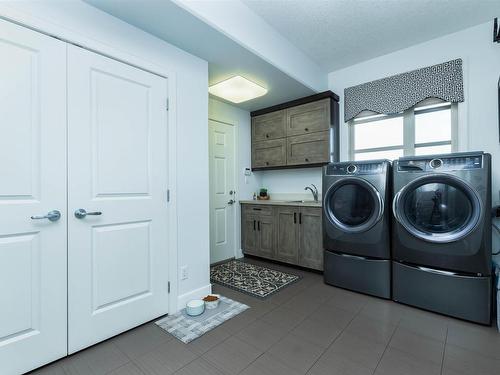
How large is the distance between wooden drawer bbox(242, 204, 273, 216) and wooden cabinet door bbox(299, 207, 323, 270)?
51cm

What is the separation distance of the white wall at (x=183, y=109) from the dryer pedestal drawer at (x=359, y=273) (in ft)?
4.26

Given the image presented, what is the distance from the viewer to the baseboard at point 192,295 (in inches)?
84.5

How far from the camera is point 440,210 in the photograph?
6.70ft

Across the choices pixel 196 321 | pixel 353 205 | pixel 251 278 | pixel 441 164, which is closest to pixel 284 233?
pixel 251 278

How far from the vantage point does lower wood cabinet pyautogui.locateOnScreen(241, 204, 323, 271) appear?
301 centimetres

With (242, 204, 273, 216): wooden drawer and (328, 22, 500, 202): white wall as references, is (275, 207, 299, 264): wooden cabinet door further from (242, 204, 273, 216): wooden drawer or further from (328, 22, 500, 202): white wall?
(328, 22, 500, 202): white wall

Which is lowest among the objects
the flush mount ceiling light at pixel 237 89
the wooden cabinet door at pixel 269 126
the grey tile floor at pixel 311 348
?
the grey tile floor at pixel 311 348

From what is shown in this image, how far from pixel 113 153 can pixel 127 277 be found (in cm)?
91

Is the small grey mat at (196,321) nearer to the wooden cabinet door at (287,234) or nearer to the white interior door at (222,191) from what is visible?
the wooden cabinet door at (287,234)

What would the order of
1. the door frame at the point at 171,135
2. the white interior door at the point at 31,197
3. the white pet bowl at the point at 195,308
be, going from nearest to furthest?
1. the white interior door at the point at 31,197
2. the door frame at the point at 171,135
3. the white pet bowl at the point at 195,308

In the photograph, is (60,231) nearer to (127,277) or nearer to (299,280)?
(127,277)

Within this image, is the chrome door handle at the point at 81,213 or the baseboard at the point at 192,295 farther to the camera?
the baseboard at the point at 192,295

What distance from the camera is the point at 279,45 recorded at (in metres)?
2.57

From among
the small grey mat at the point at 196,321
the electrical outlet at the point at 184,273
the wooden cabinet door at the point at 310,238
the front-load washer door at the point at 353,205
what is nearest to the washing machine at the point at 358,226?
the front-load washer door at the point at 353,205
